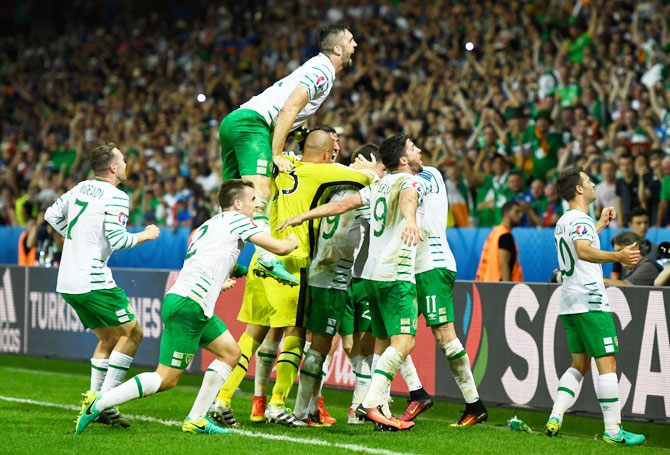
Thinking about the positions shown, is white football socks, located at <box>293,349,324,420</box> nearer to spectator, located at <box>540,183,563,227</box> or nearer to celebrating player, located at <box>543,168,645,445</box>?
celebrating player, located at <box>543,168,645,445</box>

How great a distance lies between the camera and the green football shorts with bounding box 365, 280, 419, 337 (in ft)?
24.2

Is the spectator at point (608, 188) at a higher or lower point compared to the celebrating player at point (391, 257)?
higher

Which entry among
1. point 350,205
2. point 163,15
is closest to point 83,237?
point 350,205

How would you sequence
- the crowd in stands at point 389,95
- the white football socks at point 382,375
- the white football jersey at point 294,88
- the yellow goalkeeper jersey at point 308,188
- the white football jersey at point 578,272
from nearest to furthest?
the white football socks at point 382,375 < the white football jersey at point 578,272 < the white football jersey at point 294,88 < the yellow goalkeeper jersey at point 308,188 < the crowd in stands at point 389,95

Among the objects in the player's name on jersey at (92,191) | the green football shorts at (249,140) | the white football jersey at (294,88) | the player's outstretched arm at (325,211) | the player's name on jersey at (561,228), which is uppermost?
the white football jersey at (294,88)

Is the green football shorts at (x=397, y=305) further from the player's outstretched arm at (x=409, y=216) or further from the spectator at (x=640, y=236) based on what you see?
the spectator at (x=640, y=236)

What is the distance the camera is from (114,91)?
82.4ft

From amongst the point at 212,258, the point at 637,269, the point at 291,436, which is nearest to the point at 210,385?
the point at 291,436

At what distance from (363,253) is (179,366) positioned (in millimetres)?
1858

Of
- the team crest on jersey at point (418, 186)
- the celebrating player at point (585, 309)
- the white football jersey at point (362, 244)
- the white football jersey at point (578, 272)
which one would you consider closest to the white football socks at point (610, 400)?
the celebrating player at point (585, 309)

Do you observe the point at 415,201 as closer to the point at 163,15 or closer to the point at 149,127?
the point at 149,127

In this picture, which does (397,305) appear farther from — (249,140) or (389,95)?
(389,95)

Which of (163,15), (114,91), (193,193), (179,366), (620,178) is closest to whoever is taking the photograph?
(179,366)

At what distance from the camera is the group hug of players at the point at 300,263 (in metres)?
7.26
